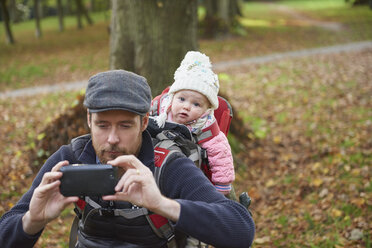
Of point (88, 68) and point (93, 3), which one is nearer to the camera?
point (88, 68)

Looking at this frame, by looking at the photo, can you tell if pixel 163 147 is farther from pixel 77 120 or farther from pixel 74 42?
pixel 74 42

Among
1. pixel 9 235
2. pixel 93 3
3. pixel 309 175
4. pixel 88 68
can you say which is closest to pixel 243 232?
pixel 9 235

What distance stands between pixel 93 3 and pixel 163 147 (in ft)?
183

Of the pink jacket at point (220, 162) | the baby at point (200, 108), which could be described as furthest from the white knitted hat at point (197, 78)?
A: the pink jacket at point (220, 162)

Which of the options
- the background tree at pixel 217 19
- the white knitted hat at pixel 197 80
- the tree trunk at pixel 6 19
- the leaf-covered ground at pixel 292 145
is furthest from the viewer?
the tree trunk at pixel 6 19

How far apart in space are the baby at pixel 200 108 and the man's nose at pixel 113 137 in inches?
32.2

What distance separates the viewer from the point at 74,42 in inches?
1105

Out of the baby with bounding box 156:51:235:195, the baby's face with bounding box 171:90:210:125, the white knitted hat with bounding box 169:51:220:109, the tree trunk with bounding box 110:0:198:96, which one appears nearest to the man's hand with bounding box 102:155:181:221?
the baby with bounding box 156:51:235:195

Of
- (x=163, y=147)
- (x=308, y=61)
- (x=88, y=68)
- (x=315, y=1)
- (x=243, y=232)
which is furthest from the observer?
(x=315, y=1)

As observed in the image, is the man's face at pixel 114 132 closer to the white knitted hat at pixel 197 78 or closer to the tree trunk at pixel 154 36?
the white knitted hat at pixel 197 78

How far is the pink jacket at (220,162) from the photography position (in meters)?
3.27

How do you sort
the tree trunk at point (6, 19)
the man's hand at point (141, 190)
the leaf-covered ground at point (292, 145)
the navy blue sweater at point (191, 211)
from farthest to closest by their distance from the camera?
the tree trunk at point (6, 19)
the leaf-covered ground at point (292, 145)
the navy blue sweater at point (191, 211)
the man's hand at point (141, 190)

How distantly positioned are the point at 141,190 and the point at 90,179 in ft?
0.90

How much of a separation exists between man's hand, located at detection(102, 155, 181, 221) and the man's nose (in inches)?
9.5
